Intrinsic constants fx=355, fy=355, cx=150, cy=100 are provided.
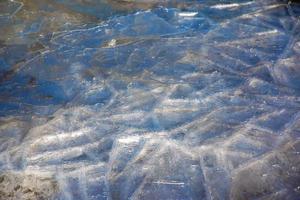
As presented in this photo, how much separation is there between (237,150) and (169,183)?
0.60 metres

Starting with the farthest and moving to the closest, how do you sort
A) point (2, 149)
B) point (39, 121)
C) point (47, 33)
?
point (47, 33) → point (39, 121) → point (2, 149)

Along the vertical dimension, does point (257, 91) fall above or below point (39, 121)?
above

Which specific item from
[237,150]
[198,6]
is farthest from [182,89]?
[198,6]

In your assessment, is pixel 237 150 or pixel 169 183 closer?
pixel 169 183

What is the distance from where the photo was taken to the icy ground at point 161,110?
258 centimetres

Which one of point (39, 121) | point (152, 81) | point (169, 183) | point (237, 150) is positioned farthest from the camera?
point (152, 81)

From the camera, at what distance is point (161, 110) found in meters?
3.15

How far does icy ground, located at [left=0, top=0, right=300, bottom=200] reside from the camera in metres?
2.58

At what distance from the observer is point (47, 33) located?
166 inches

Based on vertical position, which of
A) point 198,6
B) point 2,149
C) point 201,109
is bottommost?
point 2,149

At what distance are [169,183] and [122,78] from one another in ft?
4.37

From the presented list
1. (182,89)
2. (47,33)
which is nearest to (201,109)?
(182,89)

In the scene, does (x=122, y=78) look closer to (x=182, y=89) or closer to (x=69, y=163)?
(x=182, y=89)

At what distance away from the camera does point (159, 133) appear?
2945 mm
